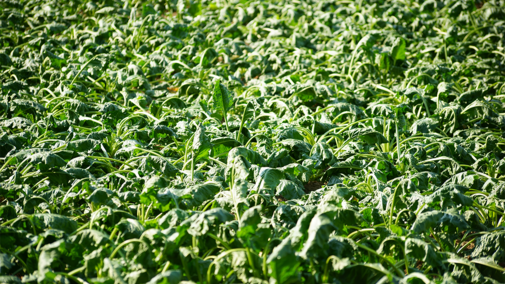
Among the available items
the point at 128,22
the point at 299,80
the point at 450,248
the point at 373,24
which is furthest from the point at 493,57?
the point at 128,22

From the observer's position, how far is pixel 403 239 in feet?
6.97

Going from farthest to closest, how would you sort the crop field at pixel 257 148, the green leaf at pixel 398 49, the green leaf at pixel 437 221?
the green leaf at pixel 398 49
the green leaf at pixel 437 221
the crop field at pixel 257 148

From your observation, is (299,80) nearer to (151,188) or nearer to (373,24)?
(373,24)

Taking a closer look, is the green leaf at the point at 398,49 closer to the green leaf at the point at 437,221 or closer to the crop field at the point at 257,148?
the crop field at the point at 257,148

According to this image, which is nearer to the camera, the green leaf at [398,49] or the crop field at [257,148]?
the crop field at [257,148]

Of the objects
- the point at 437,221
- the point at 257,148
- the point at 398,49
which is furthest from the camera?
the point at 398,49

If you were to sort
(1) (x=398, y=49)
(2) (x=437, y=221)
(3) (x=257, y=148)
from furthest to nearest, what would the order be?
(1) (x=398, y=49)
(3) (x=257, y=148)
(2) (x=437, y=221)

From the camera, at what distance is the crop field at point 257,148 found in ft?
6.59

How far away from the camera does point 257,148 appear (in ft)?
10.5

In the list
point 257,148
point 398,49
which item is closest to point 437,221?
point 257,148

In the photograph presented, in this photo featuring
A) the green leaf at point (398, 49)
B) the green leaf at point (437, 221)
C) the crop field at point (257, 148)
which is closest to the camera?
the crop field at point (257, 148)

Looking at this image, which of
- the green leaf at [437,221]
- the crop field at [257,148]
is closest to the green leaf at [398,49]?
the crop field at [257,148]

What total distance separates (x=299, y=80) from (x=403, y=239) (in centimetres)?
266

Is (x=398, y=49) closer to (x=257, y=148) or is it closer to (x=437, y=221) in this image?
(x=257, y=148)
